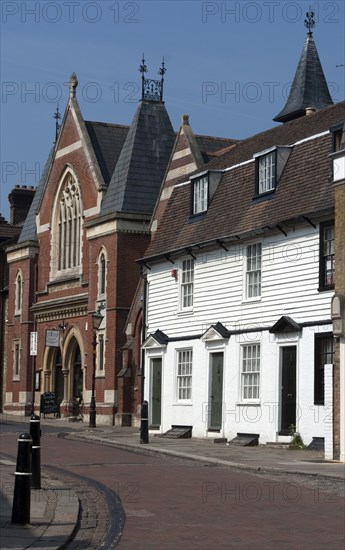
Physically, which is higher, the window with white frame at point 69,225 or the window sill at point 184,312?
the window with white frame at point 69,225

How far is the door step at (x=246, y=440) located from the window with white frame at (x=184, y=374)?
3687 mm

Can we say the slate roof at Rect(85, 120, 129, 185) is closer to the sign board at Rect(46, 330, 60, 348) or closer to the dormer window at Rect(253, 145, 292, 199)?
the sign board at Rect(46, 330, 60, 348)

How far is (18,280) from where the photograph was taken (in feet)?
187

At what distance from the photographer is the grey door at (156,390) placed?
3612cm

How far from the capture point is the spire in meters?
49.4

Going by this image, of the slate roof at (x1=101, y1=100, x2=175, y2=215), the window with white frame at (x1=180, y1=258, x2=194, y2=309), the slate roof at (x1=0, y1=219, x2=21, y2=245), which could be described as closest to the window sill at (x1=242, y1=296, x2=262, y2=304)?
the window with white frame at (x1=180, y1=258, x2=194, y2=309)

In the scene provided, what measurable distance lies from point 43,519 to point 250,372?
18292mm

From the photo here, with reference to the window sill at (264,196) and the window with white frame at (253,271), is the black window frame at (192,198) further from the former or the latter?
the window with white frame at (253,271)

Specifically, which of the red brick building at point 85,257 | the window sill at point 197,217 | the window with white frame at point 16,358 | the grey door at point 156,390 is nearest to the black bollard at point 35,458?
the window sill at point 197,217

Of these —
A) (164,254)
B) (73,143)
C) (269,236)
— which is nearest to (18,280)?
(73,143)

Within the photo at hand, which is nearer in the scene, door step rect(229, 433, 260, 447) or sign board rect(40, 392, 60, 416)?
door step rect(229, 433, 260, 447)

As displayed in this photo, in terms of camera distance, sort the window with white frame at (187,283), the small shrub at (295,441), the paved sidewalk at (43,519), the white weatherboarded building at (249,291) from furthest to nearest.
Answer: the window with white frame at (187,283)
the white weatherboarded building at (249,291)
the small shrub at (295,441)
the paved sidewalk at (43,519)

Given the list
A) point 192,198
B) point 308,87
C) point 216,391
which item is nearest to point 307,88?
point 308,87

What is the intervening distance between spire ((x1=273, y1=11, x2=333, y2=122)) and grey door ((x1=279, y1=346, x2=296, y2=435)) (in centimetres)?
2224
